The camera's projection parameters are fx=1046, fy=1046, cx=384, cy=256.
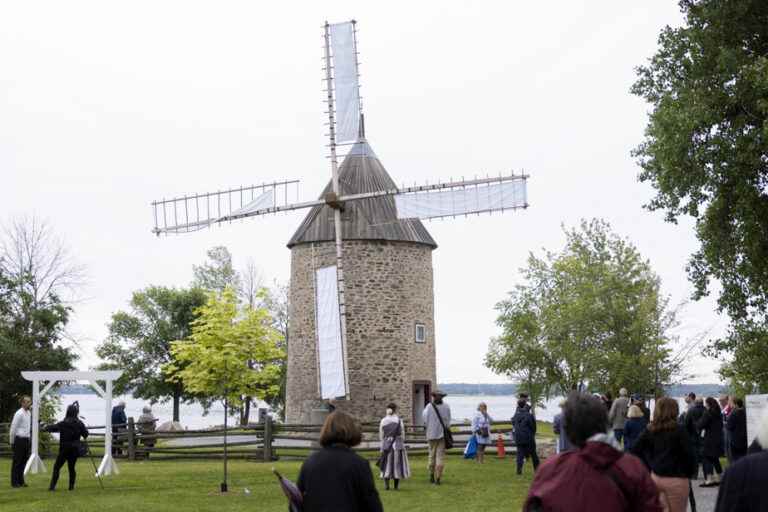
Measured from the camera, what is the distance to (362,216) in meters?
35.3

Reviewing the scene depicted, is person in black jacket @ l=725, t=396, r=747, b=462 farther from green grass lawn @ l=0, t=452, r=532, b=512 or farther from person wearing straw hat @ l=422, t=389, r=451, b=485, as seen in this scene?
person wearing straw hat @ l=422, t=389, r=451, b=485

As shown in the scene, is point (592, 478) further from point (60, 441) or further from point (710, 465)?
point (710, 465)

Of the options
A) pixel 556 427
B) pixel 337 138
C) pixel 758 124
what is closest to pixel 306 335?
pixel 337 138

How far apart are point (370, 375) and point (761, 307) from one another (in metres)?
15.4

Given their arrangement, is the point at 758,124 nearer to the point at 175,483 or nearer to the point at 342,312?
the point at 175,483

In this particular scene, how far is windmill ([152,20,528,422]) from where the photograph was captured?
34094 mm

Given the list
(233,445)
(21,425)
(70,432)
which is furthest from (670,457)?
(233,445)

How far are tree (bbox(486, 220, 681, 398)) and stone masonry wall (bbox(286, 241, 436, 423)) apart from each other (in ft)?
27.3

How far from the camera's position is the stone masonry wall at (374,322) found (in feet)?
113

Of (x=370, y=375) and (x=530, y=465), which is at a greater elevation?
(x=370, y=375)

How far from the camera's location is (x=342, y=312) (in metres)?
33.9

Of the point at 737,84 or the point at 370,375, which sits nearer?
the point at 737,84

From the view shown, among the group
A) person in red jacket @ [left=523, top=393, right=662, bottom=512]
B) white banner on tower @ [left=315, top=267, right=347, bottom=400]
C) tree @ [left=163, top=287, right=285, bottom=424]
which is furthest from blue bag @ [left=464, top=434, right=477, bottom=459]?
person in red jacket @ [left=523, top=393, right=662, bottom=512]

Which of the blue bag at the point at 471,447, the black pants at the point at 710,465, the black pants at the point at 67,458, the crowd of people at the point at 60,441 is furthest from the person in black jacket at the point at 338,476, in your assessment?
the blue bag at the point at 471,447
